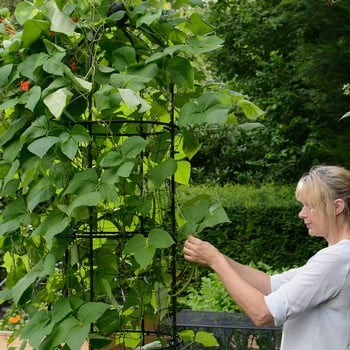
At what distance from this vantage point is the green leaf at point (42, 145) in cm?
193

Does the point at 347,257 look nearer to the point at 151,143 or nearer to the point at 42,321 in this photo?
the point at 151,143

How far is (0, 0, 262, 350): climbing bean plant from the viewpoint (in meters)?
1.98

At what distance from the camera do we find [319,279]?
2.10 meters

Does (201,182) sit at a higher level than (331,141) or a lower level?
lower

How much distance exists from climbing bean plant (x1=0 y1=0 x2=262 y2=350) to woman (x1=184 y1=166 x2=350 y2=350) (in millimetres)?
166

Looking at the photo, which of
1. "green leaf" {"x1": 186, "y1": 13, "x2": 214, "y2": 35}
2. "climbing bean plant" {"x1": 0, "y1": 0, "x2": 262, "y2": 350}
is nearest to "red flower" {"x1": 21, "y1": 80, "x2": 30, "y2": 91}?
"climbing bean plant" {"x1": 0, "y1": 0, "x2": 262, "y2": 350}

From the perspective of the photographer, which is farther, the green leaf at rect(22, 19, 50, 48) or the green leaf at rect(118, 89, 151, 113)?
the green leaf at rect(22, 19, 50, 48)

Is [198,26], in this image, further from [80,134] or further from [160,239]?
[160,239]

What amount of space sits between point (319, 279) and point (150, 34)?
0.73 meters

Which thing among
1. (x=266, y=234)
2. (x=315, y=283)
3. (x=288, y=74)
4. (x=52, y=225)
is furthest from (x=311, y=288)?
(x=288, y=74)

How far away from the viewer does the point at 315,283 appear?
210 cm

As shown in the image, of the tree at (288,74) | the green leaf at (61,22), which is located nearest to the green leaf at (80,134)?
the green leaf at (61,22)

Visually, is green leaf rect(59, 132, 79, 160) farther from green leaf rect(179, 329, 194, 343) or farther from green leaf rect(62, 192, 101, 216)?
green leaf rect(179, 329, 194, 343)

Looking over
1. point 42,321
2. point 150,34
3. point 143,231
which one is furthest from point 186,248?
point 150,34
